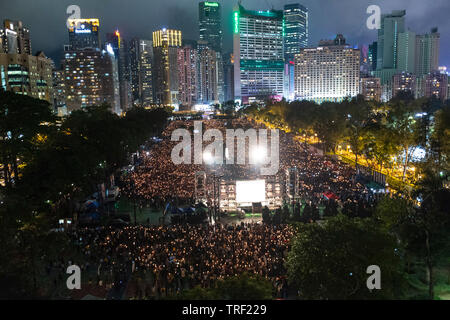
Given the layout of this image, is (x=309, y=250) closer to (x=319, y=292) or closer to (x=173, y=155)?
(x=319, y=292)

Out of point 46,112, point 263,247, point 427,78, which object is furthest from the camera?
point 427,78

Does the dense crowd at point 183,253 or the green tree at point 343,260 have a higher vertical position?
the green tree at point 343,260

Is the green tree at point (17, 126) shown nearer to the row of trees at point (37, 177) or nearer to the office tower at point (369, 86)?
the row of trees at point (37, 177)

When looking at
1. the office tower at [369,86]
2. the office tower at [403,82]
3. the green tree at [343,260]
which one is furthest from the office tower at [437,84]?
the green tree at [343,260]

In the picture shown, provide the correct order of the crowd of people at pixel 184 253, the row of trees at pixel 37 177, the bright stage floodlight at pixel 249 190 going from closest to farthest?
the row of trees at pixel 37 177 < the crowd of people at pixel 184 253 < the bright stage floodlight at pixel 249 190

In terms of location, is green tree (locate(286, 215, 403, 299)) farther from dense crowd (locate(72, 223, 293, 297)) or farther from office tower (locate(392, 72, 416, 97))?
office tower (locate(392, 72, 416, 97))
